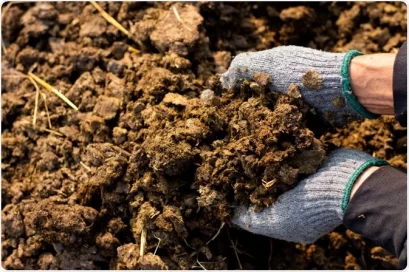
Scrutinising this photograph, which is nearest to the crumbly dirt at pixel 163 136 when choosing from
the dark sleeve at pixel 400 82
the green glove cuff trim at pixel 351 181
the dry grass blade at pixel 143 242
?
the dry grass blade at pixel 143 242

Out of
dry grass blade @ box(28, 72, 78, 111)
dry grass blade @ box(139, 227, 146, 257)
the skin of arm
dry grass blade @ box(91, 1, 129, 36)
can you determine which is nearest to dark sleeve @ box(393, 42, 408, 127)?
the skin of arm

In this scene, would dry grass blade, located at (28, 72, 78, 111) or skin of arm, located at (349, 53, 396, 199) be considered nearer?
Answer: skin of arm, located at (349, 53, 396, 199)

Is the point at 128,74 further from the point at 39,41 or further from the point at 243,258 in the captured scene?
the point at 243,258

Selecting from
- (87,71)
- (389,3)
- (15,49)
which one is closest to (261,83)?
(87,71)

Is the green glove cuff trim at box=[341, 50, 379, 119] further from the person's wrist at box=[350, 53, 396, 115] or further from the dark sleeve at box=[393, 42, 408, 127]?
the dark sleeve at box=[393, 42, 408, 127]

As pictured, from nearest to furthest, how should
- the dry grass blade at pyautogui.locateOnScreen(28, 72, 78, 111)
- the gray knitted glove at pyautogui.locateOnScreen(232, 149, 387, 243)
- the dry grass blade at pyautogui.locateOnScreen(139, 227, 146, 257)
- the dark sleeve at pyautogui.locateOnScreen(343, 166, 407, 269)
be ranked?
the dark sleeve at pyautogui.locateOnScreen(343, 166, 407, 269), the gray knitted glove at pyautogui.locateOnScreen(232, 149, 387, 243), the dry grass blade at pyautogui.locateOnScreen(139, 227, 146, 257), the dry grass blade at pyautogui.locateOnScreen(28, 72, 78, 111)

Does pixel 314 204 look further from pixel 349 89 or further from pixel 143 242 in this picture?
pixel 143 242

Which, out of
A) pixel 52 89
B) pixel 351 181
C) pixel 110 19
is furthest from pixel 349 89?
pixel 52 89
